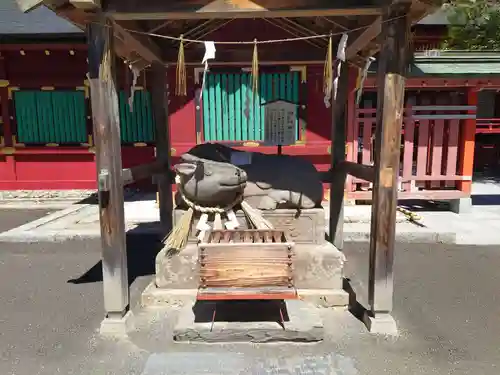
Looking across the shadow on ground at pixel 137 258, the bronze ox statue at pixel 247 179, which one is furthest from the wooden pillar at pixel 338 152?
the shadow on ground at pixel 137 258

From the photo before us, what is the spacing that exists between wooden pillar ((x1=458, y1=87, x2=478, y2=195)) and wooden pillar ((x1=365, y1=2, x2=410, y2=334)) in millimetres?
5432

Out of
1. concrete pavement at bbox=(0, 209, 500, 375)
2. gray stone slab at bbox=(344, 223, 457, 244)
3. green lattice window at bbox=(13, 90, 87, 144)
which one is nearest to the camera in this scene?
concrete pavement at bbox=(0, 209, 500, 375)

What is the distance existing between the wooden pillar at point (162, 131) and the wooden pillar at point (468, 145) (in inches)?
234

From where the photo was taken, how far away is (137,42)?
3879mm

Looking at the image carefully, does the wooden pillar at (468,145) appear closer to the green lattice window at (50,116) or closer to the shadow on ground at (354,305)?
the shadow on ground at (354,305)

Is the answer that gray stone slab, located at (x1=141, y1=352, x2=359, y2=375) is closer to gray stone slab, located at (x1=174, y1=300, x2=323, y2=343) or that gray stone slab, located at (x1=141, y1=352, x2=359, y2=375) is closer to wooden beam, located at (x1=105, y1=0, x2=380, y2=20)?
gray stone slab, located at (x1=174, y1=300, x2=323, y2=343)

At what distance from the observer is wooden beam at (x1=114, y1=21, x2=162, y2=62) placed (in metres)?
3.50

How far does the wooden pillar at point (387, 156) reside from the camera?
10.2 ft

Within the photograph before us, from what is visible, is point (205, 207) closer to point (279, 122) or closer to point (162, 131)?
point (162, 131)

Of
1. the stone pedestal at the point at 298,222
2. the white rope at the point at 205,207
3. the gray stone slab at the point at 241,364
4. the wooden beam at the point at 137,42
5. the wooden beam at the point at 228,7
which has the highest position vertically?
the wooden beam at the point at 228,7

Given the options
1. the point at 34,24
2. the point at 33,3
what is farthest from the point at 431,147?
the point at 34,24

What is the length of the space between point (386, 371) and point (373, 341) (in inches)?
15.9

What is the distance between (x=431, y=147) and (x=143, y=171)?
6.21 meters

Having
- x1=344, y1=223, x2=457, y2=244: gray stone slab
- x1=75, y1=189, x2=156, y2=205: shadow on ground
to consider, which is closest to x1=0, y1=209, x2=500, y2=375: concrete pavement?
x1=344, y1=223, x2=457, y2=244: gray stone slab
